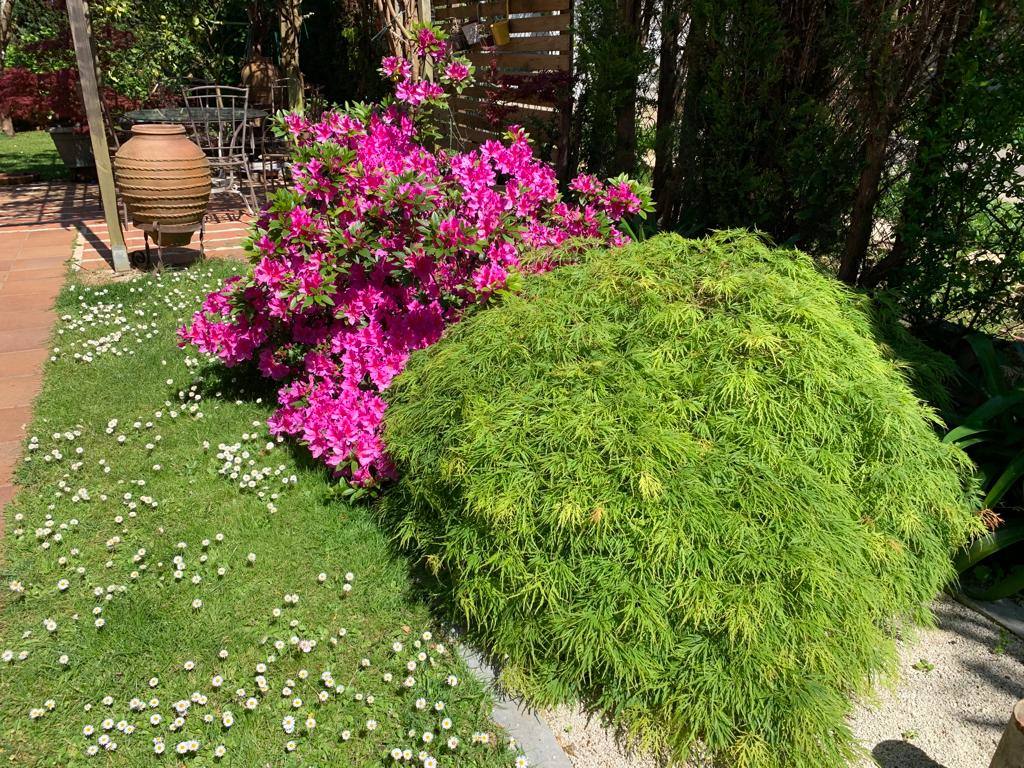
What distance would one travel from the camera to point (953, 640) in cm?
238

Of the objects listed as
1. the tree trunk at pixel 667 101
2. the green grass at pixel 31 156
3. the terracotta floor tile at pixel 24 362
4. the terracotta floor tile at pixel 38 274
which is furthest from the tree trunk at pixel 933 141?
the green grass at pixel 31 156

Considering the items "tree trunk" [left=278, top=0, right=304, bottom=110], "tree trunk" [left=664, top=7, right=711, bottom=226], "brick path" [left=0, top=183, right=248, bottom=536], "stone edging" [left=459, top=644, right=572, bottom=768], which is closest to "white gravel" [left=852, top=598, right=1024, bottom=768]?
"stone edging" [left=459, top=644, right=572, bottom=768]

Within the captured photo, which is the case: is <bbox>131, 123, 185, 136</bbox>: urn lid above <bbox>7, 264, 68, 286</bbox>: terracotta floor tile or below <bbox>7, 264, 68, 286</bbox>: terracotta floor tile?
above

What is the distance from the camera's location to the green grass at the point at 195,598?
202cm

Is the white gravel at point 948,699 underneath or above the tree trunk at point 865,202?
underneath

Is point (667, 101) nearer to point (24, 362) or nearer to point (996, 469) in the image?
point (996, 469)

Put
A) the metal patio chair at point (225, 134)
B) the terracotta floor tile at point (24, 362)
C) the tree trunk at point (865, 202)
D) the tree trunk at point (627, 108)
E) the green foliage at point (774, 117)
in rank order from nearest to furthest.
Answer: the tree trunk at point (865, 202) → the green foliage at point (774, 117) → the terracotta floor tile at point (24, 362) → the tree trunk at point (627, 108) → the metal patio chair at point (225, 134)

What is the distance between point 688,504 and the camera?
6.72 feet

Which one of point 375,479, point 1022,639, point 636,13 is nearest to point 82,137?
→ point 636,13

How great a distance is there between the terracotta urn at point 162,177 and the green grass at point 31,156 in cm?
563

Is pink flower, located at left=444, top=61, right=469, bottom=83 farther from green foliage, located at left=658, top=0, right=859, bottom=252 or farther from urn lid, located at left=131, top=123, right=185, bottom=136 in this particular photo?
urn lid, located at left=131, top=123, right=185, bottom=136

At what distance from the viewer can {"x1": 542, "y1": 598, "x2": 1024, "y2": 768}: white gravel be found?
77.3 inches

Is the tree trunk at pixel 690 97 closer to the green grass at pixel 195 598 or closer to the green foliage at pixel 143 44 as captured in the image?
the green grass at pixel 195 598

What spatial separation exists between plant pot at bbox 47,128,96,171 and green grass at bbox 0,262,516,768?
22.2 feet
